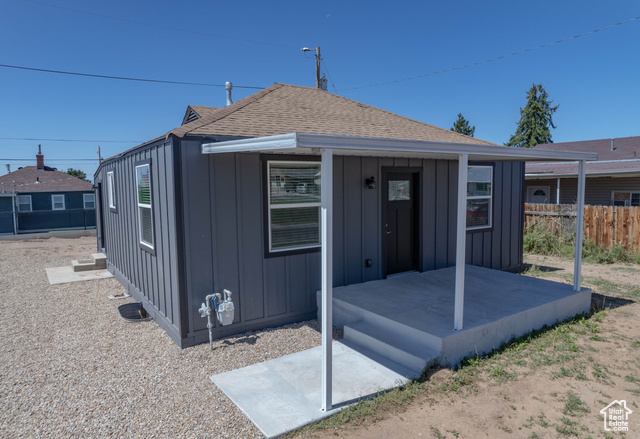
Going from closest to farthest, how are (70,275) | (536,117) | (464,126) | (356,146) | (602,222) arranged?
(356,146), (70,275), (602,222), (464,126), (536,117)

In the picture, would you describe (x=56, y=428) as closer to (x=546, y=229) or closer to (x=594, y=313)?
(x=594, y=313)

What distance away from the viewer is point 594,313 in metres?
5.70

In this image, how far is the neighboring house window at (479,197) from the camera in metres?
7.64

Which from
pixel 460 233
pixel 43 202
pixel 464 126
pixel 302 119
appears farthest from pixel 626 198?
pixel 43 202

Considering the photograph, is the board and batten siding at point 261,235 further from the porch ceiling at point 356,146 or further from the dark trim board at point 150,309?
the porch ceiling at point 356,146

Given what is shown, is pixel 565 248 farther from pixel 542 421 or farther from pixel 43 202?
pixel 43 202

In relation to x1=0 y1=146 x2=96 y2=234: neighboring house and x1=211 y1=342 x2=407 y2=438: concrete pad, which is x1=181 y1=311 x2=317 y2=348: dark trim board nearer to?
x1=211 y1=342 x2=407 y2=438: concrete pad

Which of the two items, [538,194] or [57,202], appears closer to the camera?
[538,194]

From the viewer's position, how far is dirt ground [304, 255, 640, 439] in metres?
2.99

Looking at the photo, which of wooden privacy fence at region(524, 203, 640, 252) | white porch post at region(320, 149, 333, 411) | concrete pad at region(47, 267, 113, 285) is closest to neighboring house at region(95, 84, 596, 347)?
white porch post at region(320, 149, 333, 411)

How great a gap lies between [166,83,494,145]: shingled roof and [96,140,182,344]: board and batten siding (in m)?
0.61

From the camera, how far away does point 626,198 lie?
543 inches

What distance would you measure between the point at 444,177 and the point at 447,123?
27.5 meters

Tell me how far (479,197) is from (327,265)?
5.65 m
